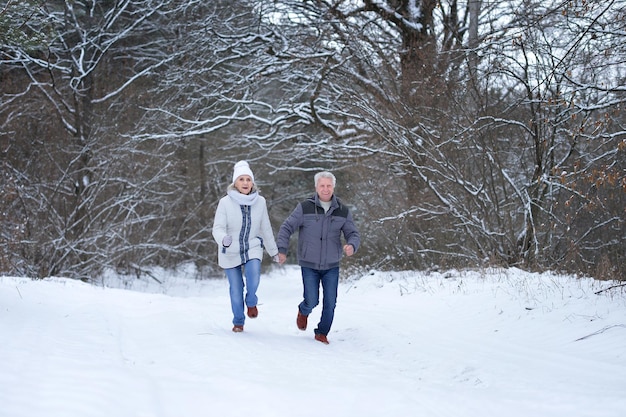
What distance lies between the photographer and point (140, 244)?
18.0m

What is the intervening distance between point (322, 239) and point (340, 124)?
9.83 metres

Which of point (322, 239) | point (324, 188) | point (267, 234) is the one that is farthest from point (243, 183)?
point (322, 239)

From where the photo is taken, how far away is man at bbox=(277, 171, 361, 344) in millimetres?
6957

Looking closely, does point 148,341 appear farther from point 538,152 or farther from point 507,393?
point 538,152

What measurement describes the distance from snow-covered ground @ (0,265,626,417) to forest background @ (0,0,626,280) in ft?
7.87

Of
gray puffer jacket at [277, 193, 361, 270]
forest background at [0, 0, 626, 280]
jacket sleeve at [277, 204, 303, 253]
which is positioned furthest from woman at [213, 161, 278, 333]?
forest background at [0, 0, 626, 280]

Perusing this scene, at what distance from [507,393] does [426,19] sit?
12.2 meters

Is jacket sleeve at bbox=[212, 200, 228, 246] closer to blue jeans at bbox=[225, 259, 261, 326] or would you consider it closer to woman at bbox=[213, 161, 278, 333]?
woman at bbox=[213, 161, 278, 333]

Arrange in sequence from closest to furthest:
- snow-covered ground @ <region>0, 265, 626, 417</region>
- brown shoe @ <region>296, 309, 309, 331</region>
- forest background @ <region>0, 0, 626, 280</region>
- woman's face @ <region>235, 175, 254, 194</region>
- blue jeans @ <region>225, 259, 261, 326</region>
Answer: snow-covered ground @ <region>0, 265, 626, 417</region> → blue jeans @ <region>225, 259, 261, 326</region> → woman's face @ <region>235, 175, 254, 194</region> → brown shoe @ <region>296, 309, 309, 331</region> → forest background @ <region>0, 0, 626, 280</region>

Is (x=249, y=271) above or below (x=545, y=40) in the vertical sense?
below

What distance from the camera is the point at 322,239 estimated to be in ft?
22.9

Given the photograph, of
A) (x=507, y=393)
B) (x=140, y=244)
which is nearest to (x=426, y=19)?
(x=140, y=244)

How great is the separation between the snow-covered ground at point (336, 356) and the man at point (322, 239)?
1.66 ft

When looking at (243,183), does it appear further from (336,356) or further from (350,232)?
(336,356)
